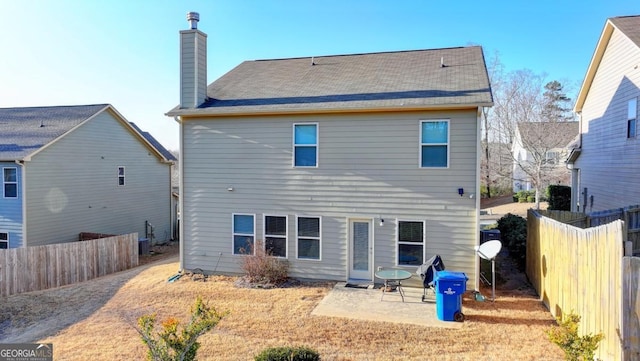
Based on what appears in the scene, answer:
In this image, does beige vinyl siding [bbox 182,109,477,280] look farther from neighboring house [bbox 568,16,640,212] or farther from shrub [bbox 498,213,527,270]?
neighboring house [bbox 568,16,640,212]

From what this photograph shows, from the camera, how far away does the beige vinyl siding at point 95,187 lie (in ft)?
53.1

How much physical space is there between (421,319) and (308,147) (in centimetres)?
554

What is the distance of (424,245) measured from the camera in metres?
Result: 10.3

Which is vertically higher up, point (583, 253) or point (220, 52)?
point (220, 52)

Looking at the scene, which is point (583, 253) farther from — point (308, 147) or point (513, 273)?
point (308, 147)

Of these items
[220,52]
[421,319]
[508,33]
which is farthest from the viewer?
[508,33]

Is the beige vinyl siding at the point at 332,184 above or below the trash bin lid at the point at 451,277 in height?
above

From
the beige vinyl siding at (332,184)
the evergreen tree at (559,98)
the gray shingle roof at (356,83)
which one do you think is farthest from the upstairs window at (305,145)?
the evergreen tree at (559,98)

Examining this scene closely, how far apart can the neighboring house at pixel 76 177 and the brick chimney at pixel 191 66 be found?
8392 millimetres

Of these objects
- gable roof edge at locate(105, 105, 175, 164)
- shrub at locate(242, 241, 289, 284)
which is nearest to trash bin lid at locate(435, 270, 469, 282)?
shrub at locate(242, 241, 289, 284)

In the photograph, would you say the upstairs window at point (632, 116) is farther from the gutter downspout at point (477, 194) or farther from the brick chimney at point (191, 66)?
the brick chimney at point (191, 66)

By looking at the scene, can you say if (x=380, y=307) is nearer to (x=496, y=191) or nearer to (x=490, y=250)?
(x=490, y=250)

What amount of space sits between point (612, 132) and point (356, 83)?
31.2 ft

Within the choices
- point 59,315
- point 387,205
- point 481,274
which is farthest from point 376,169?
point 59,315
